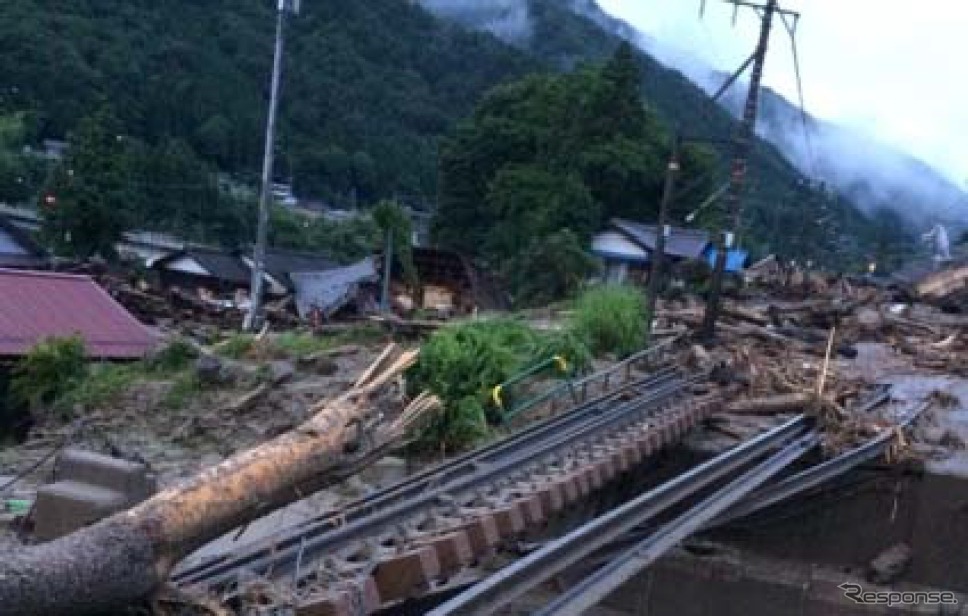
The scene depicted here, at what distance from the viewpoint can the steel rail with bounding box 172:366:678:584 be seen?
17.6 ft

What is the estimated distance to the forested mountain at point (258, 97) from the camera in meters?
53.5

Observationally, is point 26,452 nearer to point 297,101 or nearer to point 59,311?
point 59,311

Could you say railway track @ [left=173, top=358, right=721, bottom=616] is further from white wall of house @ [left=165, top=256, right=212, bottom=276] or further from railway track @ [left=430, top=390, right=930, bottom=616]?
white wall of house @ [left=165, top=256, right=212, bottom=276]

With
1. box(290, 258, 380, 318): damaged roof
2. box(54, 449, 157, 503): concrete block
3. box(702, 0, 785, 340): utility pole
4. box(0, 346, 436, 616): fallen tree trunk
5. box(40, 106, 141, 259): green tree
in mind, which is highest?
box(702, 0, 785, 340): utility pole

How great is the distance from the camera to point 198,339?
64.8ft

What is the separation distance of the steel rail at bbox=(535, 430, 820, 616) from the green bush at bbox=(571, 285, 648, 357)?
153 inches

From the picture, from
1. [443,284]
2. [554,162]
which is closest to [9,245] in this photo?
[443,284]

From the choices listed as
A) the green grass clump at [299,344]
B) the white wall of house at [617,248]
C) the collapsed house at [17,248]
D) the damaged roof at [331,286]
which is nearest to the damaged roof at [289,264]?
the damaged roof at [331,286]

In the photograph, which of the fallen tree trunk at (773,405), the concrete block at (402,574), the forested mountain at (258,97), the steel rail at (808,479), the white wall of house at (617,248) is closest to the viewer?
the concrete block at (402,574)

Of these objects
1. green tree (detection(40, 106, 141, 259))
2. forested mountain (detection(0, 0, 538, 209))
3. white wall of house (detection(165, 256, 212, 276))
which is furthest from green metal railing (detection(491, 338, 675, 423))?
forested mountain (detection(0, 0, 538, 209))

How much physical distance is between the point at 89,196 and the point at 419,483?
30.5 meters

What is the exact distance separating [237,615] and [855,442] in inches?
309

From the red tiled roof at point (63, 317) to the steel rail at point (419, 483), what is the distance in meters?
7.71

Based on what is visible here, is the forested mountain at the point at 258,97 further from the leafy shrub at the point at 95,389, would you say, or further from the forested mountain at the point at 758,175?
the leafy shrub at the point at 95,389
